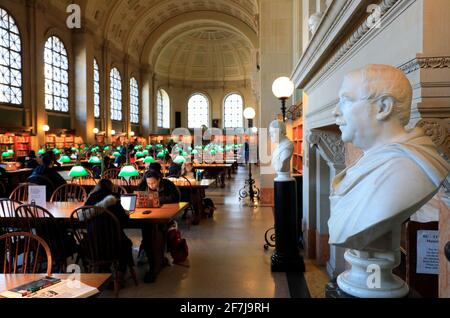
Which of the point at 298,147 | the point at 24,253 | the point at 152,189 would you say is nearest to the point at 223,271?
the point at 152,189

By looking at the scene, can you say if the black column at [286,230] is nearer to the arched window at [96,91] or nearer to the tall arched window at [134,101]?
the arched window at [96,91]

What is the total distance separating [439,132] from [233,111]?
34161 mm

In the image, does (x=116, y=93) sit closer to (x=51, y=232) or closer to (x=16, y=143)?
(x=16, y=143)

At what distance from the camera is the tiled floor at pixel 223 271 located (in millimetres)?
3877

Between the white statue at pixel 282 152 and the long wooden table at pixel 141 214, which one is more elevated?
the white statue at pixel 282 152

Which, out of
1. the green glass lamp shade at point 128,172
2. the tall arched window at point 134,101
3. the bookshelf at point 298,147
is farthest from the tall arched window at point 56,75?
the green glass lamp shade at point 128,172

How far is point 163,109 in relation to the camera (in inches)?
1330

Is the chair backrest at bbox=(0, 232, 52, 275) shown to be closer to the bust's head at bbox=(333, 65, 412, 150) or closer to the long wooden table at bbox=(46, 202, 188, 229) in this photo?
the long wooden table at bbox=(46, 202, 188, 229)

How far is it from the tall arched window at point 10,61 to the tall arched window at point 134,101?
12.5 metres

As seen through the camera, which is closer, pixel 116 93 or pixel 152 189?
pixel 152 189

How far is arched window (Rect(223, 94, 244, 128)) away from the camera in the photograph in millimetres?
34938

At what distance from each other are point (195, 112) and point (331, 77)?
32791 millimetres

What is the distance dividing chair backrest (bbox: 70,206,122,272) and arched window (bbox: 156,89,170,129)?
29414mm
